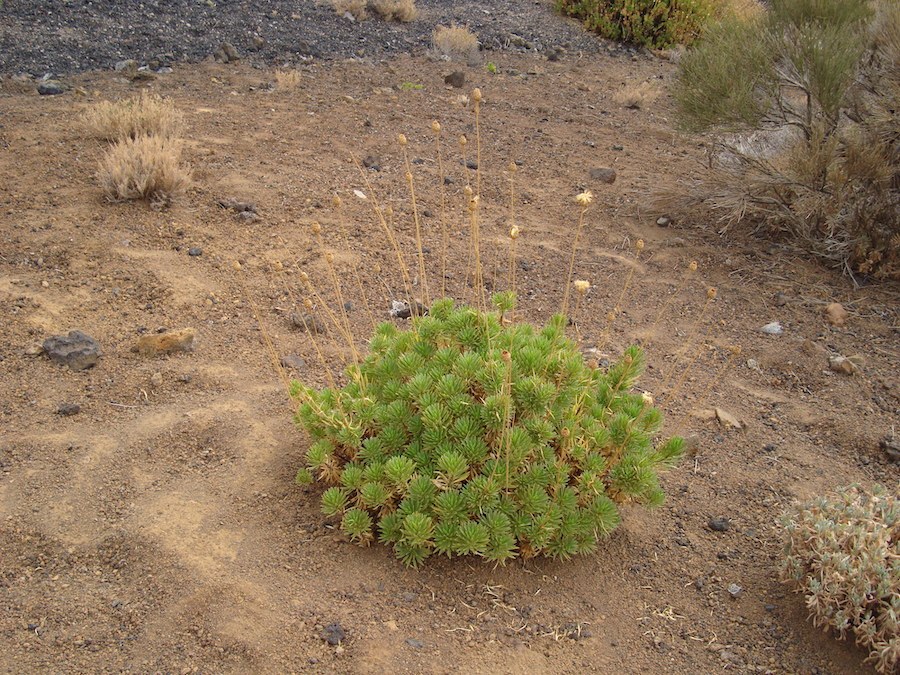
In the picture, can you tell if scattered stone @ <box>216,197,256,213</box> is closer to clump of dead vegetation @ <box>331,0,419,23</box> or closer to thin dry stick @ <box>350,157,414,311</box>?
thin dry stick @ <box>350,157,414,311</box>

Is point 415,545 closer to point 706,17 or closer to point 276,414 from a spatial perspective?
point 276,414

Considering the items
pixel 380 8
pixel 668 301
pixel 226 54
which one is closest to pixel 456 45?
pixel 380 8

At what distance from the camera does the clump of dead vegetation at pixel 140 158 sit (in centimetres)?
522

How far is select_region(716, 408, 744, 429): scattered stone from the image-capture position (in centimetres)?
394

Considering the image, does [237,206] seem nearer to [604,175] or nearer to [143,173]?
[143,173]

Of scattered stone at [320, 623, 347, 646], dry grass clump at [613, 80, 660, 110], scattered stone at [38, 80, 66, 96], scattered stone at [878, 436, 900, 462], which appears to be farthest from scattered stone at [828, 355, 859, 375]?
scattered stone at [38, 80, 66, 96]

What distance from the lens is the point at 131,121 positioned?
584 centimetres

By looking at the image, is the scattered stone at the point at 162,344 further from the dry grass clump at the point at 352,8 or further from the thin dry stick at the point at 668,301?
the dry grass clump at the point at 352,8

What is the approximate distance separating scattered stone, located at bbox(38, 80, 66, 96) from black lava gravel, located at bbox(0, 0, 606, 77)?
0.46 metres

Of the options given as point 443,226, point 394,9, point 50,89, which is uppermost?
point 443,226

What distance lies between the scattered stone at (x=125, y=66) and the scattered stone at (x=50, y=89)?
706mm

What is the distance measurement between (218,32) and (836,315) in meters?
7.02

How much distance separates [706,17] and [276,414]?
8.70 m

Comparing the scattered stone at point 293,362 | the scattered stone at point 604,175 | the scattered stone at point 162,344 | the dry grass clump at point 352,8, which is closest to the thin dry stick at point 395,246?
the scattered stone at point 293,362
